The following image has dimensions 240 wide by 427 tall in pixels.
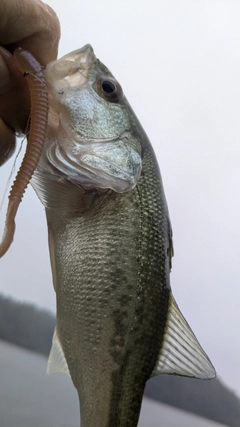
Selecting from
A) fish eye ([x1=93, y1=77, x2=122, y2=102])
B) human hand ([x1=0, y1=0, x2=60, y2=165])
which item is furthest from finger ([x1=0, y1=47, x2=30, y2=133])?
fish eye ([x1=93, y1=77, x2=122, y2=102])

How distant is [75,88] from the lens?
627mm

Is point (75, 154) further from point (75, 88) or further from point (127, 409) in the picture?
point (127, 409)

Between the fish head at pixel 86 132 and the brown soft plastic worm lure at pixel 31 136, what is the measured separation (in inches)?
2.8

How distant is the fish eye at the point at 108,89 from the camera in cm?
66

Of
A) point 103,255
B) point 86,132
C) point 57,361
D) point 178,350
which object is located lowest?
point 57,361

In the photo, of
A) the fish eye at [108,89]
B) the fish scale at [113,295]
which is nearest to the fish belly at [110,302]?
the fish scale at [113,295]

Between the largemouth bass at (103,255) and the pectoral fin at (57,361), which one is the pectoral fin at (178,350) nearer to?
the largemouth bass at (103,255)

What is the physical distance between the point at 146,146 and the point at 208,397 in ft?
13.6

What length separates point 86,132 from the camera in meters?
0.62

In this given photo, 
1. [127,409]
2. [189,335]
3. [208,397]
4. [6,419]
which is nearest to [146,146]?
[189,335]

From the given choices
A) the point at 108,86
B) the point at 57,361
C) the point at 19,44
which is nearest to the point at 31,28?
the point at 19,44

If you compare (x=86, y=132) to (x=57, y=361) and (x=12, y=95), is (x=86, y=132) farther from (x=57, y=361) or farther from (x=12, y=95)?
(x=57, y=361)

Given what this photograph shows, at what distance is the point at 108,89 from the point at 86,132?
0.11 meters

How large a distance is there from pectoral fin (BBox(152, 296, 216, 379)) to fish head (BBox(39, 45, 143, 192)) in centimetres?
26
